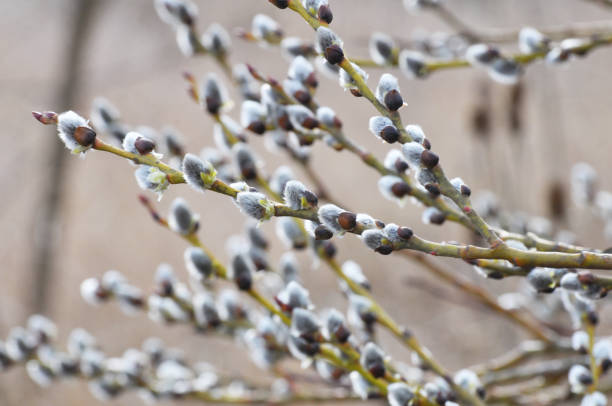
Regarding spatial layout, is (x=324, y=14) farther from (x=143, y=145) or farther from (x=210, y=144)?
(x=210, y=144)

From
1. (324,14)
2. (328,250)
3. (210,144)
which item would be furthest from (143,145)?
(210,144)

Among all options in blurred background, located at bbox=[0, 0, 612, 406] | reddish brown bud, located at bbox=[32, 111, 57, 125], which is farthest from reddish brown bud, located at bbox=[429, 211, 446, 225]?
blurred background, located at bbox=[0, 0, 612, 406]

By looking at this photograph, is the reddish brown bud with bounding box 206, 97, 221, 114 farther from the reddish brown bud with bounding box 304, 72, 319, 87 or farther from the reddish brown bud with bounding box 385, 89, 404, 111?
the reddish brown bud with bounding box 385, 89, 404, 111

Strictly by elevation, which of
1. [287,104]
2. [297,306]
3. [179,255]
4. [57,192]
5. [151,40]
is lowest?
[297,306]

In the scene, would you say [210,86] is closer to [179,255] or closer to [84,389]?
[84,389]

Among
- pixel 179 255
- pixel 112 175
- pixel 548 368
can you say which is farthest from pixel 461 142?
pixel 548 368

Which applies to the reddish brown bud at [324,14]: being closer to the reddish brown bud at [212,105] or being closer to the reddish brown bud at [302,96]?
the reddish brown bud at [302,96]

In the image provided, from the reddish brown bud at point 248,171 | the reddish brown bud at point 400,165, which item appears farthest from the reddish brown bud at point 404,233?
the reddish brown bud at point 248,171
